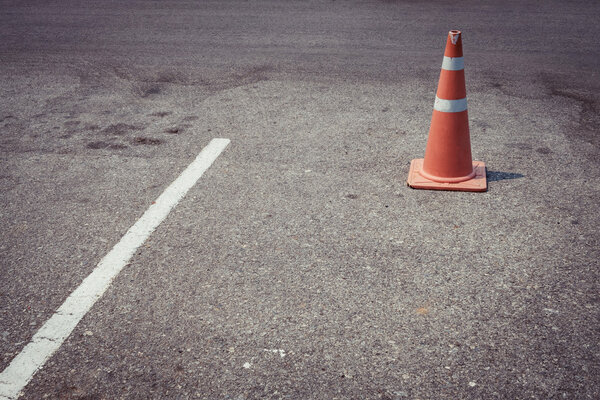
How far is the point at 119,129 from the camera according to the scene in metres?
4.92

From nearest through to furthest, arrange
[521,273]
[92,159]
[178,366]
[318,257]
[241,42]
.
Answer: [178,366], [521,273], [318,257], [92,159], [241,42]

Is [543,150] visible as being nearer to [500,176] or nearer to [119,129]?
[500,176]

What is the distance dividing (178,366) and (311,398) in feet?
2.06

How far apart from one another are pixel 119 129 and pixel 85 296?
258cm

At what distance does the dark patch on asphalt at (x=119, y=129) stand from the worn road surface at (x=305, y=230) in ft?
0.17

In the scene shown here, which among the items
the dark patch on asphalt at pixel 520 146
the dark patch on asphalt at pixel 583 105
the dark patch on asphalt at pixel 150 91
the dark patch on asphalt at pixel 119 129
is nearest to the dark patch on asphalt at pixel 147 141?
the dark patch on asphalt at pixel 119 129

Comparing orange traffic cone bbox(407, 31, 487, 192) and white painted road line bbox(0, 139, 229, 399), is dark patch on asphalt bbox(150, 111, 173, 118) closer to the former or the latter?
white painted road line bbox(0, 139, 229, 399)

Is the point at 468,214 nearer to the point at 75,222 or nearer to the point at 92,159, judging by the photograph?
the point at 75,222

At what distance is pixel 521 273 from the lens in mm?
2820

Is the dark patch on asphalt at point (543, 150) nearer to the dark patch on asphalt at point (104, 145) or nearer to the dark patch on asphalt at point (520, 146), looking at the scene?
the dark patch on asphalt at point (520, 146)

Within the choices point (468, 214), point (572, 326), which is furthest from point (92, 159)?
point (572, 326)

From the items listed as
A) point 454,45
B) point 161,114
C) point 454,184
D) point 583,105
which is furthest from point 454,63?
point 161,114

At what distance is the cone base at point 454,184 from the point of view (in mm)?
3688

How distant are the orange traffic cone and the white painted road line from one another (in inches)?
69.9
